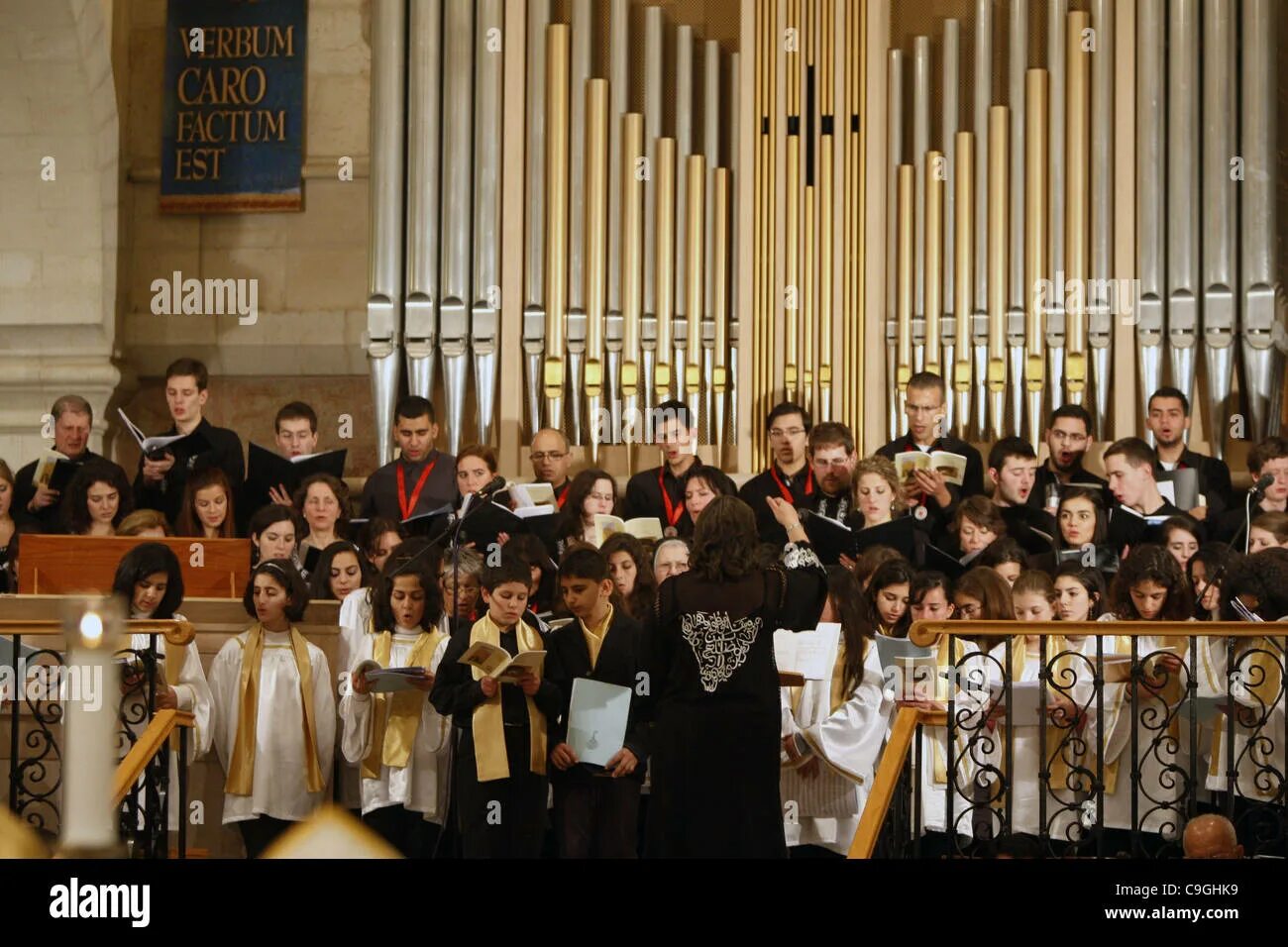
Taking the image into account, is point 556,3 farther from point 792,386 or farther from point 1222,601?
point 1222,601

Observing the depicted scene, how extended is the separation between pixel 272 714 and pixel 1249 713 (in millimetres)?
3304

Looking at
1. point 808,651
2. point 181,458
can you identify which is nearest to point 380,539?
point 181,458

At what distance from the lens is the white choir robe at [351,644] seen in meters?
8.12

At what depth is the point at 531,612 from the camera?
807 cm

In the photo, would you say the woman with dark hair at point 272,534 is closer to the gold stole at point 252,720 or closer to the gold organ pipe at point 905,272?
the gold stole at point 252,720

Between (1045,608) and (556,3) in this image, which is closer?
(1045,608)

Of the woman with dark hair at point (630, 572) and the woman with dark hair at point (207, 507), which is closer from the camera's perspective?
the woman with dark hair at point (630, 572)

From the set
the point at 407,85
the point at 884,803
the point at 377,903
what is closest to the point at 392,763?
the point at 884,803

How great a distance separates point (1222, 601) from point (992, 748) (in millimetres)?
863

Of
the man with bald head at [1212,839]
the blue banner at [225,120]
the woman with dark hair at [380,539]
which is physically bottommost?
the man with bald head at [1212,839]

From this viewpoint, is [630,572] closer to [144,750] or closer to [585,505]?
[585,505]

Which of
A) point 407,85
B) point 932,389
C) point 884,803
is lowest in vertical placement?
point 884,803

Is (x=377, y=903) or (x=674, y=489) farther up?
(x=674, y=489)

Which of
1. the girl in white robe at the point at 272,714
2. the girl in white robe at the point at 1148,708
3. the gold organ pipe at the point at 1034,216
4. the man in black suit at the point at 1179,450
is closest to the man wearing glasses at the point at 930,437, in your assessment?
the man in black suit at the point at 1179,450
